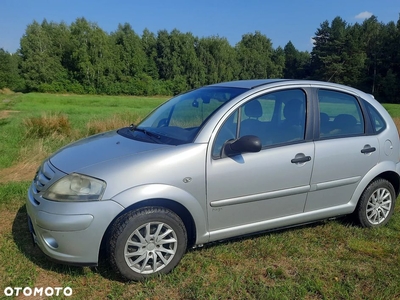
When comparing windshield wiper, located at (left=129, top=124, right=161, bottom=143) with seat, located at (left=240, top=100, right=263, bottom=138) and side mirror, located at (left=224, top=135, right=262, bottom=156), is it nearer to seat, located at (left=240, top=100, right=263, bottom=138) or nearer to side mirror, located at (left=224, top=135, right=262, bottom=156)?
side mirror, located at (left=224, top=135, right=262, bottom=156)

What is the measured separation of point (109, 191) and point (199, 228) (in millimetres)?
883

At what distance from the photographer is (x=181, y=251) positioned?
3.23 meters

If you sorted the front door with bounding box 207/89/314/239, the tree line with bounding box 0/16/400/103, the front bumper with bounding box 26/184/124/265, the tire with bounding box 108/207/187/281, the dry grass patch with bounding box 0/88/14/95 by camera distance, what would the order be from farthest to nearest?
the tree line with bounding box 0/16/400/103 → the dry grass patch with bounding box 0/88/14/95 → the front door with bounding box 207/89/314/239 → the tire with bounding box 108/207/187/281 → the front bumper with bounding box 26/184/124/265

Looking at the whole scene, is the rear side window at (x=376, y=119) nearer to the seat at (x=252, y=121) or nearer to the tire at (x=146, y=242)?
the seat at (x=252, y=121)

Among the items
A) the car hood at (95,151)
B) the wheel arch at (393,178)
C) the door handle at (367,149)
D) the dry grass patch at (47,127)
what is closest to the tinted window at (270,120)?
the car hood at (95,151)

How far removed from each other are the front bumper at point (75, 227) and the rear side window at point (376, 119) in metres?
3.06

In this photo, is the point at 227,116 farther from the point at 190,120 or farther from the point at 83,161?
the point at 83,161

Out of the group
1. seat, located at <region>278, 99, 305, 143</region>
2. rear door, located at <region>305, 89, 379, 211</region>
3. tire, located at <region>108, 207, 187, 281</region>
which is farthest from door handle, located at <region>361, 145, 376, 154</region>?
tire, located at <region>108, 207, 187, 281</region>

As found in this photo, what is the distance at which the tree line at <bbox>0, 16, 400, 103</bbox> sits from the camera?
62419 millimetres

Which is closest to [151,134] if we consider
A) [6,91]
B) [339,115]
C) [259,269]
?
[259,269]

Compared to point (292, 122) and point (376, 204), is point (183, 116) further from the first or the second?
point (376, 204)

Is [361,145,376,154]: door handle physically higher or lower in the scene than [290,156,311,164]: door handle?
higher

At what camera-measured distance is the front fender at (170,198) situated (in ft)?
9.65

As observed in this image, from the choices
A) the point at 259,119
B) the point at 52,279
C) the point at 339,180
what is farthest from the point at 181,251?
the point at 339,180
